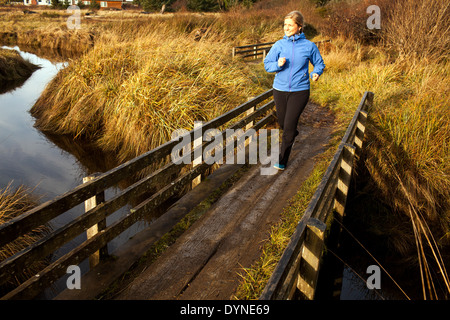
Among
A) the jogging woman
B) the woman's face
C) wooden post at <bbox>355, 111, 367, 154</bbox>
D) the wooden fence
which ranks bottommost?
wooden post at <bbox>355, 111, 367, 154</bbox>

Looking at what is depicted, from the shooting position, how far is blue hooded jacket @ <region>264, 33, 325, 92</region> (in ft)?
15.3

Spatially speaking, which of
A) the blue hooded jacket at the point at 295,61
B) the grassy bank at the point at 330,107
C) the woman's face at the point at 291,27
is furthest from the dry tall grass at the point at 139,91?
the woman's face at the point at 291,27

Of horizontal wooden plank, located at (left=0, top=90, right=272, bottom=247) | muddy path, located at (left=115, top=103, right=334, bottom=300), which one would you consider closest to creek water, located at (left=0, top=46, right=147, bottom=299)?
muddy path, located at (left=115, top=103, right=334, bottom=300)

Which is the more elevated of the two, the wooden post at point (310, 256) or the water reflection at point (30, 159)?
the wooden post at point (310, 256)

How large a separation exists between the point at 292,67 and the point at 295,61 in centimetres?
9

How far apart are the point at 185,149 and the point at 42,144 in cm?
498

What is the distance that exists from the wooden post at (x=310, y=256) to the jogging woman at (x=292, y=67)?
259 cm

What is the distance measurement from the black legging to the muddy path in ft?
2.38

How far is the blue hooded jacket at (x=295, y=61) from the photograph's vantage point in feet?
15.3

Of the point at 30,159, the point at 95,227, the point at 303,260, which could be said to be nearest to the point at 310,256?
the point at 303,260

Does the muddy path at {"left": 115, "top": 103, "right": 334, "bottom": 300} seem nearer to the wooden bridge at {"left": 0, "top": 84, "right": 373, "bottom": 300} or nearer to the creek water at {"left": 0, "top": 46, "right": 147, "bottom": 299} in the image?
the wooden bridge at {"left": 0, "top": 84, "right": 373, "bottom": 300}

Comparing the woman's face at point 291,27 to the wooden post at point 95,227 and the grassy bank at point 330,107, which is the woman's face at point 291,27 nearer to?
the grassy bank at point 330,107
